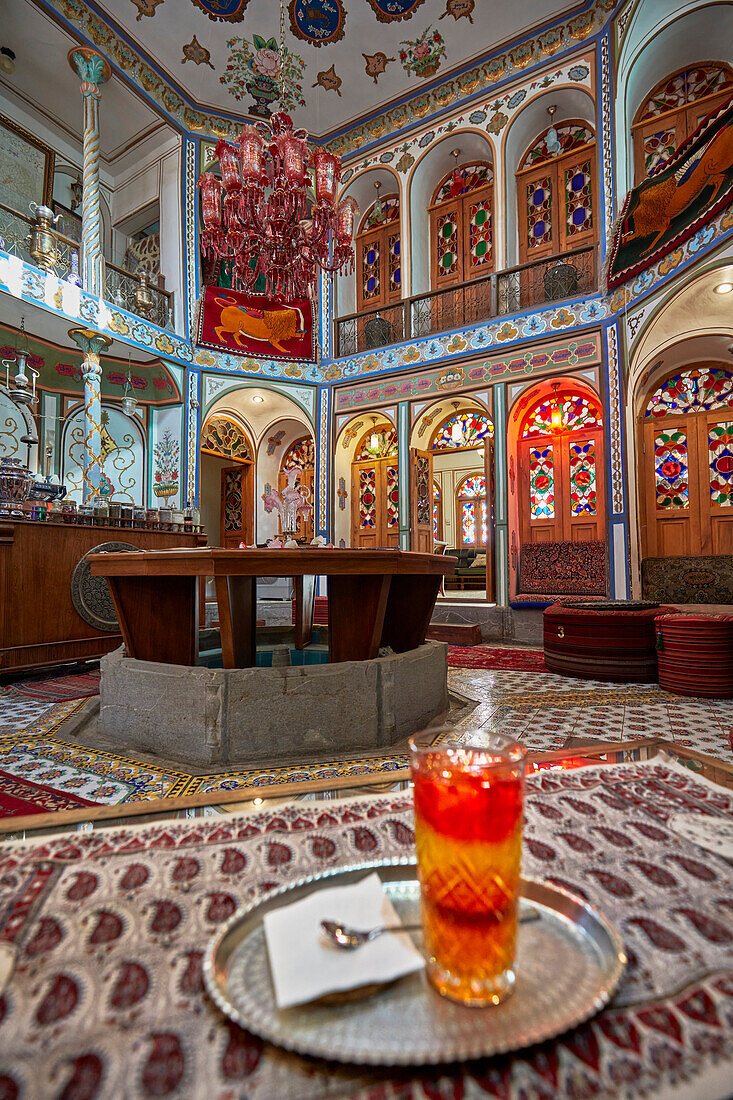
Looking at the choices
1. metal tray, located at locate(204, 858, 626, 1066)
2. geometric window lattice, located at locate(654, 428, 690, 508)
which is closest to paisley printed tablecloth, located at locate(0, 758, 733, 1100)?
metal tray, located at locate(204, 858, 626, 1066)

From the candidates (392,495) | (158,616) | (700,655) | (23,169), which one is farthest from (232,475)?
(700,655)

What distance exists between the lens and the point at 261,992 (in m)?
0.44

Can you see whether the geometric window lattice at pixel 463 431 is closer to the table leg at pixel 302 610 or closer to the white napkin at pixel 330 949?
the table leg at pixel 302 610

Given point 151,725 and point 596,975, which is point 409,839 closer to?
point 596,975

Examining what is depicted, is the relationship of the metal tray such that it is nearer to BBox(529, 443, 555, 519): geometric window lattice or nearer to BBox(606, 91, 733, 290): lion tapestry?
BBox(606, 91, 733, 290): lion tapestry

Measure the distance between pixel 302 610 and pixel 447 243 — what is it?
854 centimetres

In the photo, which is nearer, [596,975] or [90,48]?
[596,975]

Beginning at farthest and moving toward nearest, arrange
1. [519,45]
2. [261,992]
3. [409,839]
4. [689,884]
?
[519,45], [409,839], [689,884], [261,992]

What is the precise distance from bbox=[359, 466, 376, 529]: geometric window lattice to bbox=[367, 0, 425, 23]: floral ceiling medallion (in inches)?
275

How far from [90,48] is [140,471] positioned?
20.3ft

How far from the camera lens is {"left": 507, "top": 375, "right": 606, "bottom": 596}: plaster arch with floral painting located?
8.05 m

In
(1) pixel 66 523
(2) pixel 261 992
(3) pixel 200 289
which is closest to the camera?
(2) pixel 261 992

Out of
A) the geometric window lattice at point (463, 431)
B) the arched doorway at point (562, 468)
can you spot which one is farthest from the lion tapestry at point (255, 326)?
the arched doorway at point (562, 468)

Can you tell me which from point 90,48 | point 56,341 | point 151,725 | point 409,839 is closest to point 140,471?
point 56,341
